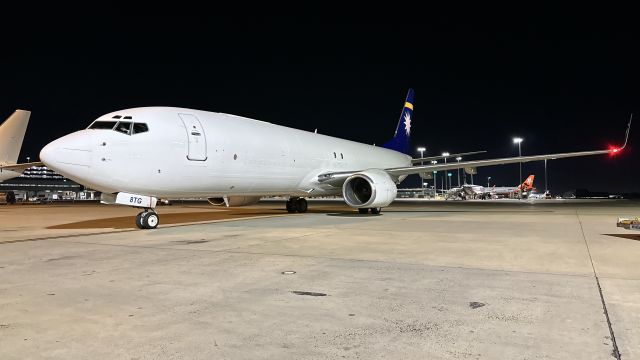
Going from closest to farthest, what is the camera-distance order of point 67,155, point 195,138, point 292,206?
point 67,155, point 195,138, point 292,206

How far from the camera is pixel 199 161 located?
451 inches

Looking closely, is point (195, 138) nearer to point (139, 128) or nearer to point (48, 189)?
point (139, 128)

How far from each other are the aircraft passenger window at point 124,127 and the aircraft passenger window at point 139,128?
0.13 metres

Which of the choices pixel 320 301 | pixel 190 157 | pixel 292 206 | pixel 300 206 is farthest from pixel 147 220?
pixel 300 206

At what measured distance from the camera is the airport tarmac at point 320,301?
9.29 feet

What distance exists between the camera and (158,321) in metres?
3.38

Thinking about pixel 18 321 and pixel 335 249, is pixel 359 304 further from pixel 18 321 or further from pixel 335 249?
pixel 335 249

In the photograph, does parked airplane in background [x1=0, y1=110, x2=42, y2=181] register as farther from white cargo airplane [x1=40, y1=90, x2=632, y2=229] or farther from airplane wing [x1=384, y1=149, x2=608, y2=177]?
airplane wing [x1=384, y1=149, x2=608, y2=177]

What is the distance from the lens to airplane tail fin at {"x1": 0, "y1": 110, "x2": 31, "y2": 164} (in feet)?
88.4

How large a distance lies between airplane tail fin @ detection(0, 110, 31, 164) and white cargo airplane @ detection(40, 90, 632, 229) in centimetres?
1909

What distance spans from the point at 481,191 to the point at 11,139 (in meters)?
50.7

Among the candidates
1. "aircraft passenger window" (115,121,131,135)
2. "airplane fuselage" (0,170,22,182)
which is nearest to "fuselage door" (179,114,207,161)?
"aircraft passenger window" (115,121,131,135)

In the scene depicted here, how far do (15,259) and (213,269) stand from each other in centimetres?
321

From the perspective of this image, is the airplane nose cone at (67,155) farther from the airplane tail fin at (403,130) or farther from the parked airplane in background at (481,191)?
the parked airplane in background at (481,191)
